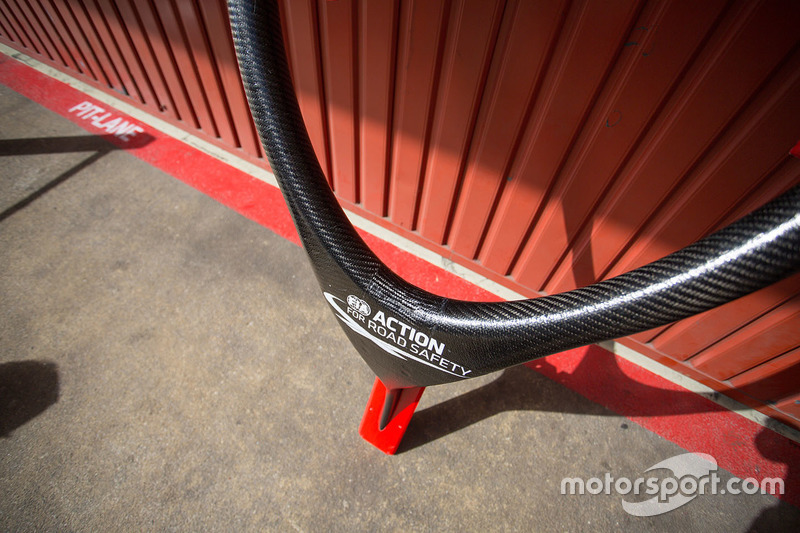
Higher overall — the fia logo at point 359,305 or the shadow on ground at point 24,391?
the fia logo at point 359,305

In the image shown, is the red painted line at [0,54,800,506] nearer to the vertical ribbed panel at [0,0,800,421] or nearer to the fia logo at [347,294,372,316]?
the vertical ribbed panel at [0,0,800,421]

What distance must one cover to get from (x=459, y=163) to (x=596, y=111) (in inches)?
27.9

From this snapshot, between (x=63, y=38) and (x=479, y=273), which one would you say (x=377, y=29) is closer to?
(x=479, y=273)

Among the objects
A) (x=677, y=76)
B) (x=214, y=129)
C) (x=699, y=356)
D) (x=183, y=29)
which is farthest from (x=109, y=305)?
(x=699, y=356)

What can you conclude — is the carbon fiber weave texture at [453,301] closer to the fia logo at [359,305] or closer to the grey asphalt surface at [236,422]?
the fia logo at [359,305]

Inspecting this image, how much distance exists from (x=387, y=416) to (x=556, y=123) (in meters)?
1.55

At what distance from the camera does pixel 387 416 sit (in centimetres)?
167

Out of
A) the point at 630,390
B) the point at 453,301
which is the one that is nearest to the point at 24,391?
the point at 453,301

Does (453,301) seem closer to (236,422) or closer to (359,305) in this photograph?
(359,305)

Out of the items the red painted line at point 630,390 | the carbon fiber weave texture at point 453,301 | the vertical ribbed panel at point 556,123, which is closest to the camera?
the carbon fiber weave texture at point 453,301

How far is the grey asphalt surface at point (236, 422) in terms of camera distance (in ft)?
5.44

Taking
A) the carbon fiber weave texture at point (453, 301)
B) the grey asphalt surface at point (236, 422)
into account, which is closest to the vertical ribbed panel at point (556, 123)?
the grey asphalt surface at point (236, 422)

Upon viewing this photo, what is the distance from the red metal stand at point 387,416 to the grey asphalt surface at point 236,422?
0.09m

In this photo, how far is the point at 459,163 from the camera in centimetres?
200
